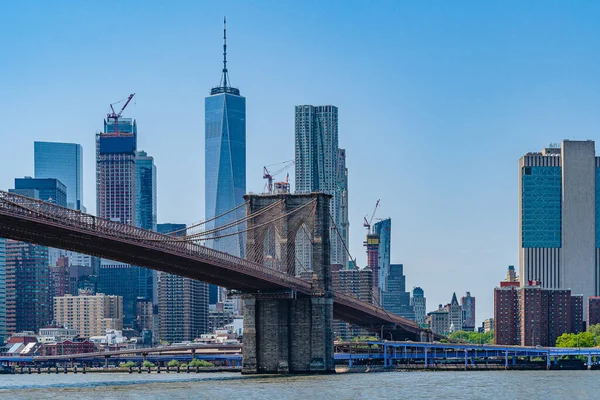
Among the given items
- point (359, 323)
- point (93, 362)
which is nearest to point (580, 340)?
point (359, 323)

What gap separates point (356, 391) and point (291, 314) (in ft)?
79.5

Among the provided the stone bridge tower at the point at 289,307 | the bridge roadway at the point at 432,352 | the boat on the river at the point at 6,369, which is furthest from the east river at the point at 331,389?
the boat on the river at the point at 6,369

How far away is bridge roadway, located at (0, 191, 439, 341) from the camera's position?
78.4 meters

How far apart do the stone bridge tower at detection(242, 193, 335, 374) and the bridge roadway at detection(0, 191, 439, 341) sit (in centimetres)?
162

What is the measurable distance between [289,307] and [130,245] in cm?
2386

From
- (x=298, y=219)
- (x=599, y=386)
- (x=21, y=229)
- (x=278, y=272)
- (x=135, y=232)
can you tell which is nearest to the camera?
(x=21, y=229)

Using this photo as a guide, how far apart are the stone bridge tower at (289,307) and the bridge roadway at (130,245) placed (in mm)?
1617

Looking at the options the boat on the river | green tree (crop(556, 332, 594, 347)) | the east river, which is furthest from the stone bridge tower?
green tree (crop(556, 332, 594, 347))

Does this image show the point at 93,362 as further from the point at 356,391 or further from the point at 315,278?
the point at 356,391

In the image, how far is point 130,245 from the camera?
86625mm

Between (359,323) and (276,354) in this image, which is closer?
(276,354)

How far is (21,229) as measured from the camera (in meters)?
80.6

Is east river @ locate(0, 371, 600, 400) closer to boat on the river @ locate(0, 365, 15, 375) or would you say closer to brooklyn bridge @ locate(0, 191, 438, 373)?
brooklyn bridge @ locate(0, 191, 438, 373)

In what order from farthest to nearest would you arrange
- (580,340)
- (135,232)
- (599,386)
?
(580,340)
(599,386)
(135,232)
